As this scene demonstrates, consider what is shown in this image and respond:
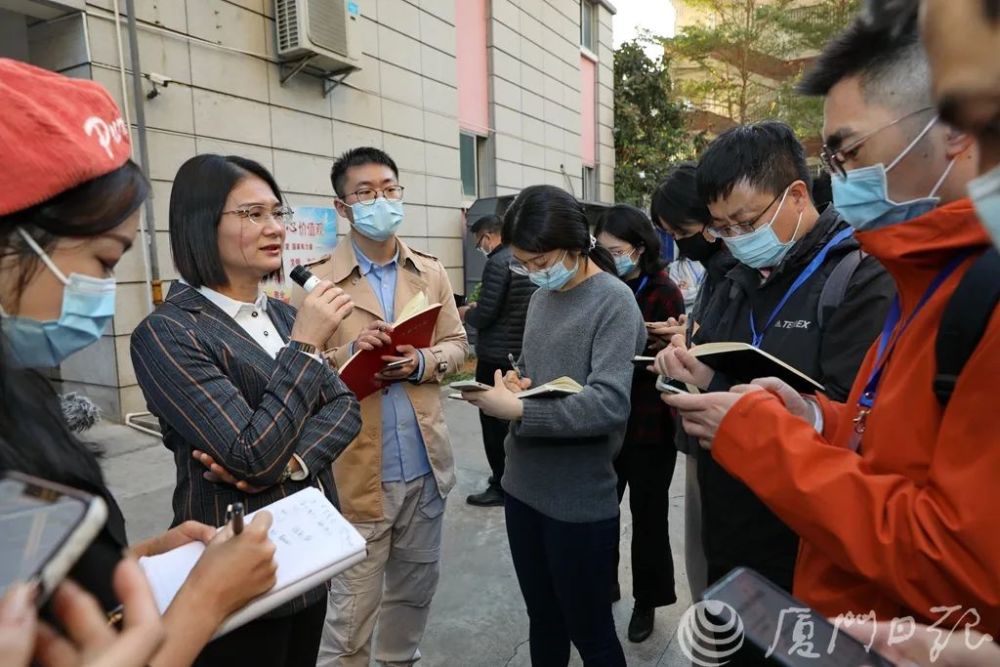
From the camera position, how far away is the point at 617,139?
48.2 ft

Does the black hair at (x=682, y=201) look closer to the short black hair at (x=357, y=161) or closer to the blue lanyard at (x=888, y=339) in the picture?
the short black hair at (x=357, y=161)

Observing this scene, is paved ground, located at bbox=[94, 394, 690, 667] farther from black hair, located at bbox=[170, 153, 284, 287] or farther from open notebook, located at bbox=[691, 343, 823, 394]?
black hair, located at bbox=[170, 153, 284, 287]

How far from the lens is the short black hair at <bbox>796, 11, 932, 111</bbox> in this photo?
117 centimetres

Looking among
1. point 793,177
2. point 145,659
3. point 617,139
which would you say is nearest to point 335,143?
point 793,177

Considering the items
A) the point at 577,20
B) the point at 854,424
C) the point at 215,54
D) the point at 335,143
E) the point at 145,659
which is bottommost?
the point at 145,659

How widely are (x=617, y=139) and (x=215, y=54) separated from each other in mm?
10973

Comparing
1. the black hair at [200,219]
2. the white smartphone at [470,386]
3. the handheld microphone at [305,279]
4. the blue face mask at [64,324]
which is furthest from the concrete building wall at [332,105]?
the blue face mask at [64,324]

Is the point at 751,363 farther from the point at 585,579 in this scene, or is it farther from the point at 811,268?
the point at 585,579

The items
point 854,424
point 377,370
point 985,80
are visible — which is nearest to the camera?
point 985,80

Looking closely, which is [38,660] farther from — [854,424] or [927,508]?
[854,424]

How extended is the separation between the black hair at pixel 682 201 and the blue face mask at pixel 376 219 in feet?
4.06

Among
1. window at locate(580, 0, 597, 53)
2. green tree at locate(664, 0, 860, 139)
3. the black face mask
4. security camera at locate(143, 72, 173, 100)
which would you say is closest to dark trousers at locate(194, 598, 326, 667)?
the black face mask

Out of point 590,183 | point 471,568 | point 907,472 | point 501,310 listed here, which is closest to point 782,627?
point 907,472

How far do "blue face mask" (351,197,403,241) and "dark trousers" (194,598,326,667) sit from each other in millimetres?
1407
